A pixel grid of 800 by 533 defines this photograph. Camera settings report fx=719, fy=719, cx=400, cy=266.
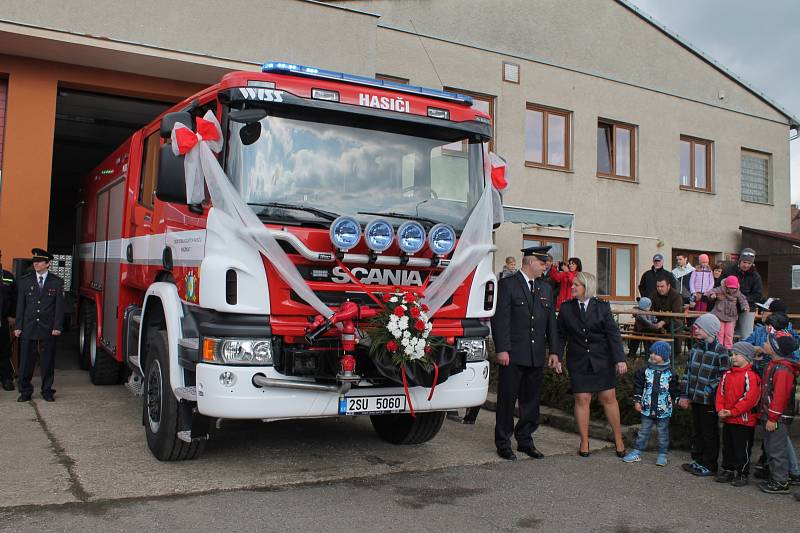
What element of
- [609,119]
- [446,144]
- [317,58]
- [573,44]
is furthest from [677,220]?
[446,144]

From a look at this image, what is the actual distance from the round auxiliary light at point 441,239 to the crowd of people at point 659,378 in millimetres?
1311

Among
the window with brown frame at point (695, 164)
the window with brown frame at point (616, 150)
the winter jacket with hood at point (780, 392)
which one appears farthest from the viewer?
the window with brown frame at point (695, 164)

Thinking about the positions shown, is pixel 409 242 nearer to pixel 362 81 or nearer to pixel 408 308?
pixel 408 308

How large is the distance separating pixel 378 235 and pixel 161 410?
2233 mm

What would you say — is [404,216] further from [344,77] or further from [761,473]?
[761,473]

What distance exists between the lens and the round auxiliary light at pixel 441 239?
17.6 feet

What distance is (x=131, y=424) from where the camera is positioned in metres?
7.15

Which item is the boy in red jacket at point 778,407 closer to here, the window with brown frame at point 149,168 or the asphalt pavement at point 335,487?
the asphalt pavement at point 335,487

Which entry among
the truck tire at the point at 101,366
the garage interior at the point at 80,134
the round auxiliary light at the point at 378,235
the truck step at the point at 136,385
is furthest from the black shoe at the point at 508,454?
the garage interior at the point at 80,134

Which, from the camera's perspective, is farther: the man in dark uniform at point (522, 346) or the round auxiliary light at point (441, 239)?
the man in dark uniform at point (522, 346)

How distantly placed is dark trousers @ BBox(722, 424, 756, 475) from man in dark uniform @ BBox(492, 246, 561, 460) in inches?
60.8

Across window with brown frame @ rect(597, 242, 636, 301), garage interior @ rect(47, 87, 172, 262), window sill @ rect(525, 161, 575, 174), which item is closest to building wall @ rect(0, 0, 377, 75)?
garage interior @ rect(47, 87, 172, 262)

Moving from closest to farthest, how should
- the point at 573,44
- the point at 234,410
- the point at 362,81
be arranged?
the point at 234,410
the point at 362,81
the point at 573,44

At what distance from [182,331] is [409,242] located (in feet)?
5.89
